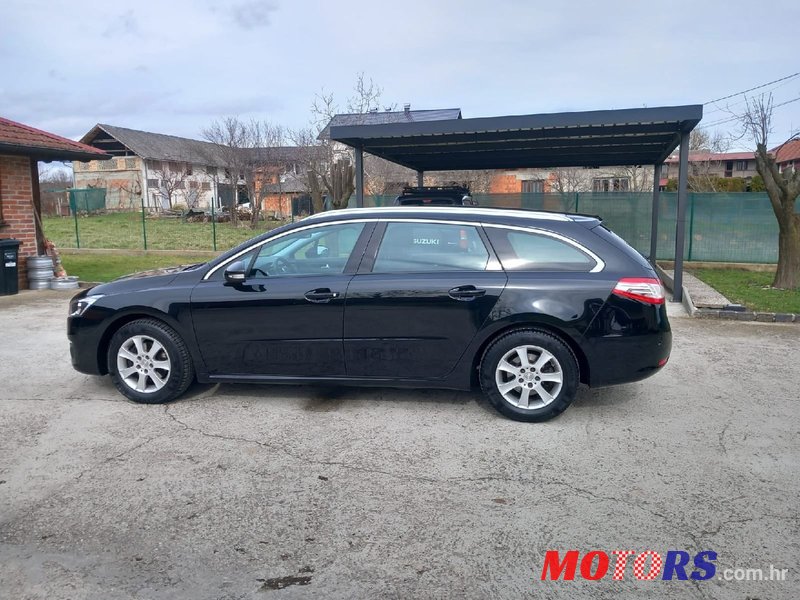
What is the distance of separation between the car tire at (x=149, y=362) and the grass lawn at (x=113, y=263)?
29.4ft

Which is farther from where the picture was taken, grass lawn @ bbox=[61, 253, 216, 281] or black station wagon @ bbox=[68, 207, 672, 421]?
grass lawn @ bbox=[61, 253, 216, 281]

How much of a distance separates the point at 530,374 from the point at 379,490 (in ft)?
5.28

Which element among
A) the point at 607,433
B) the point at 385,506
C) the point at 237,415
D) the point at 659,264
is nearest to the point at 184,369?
the point at 237,415

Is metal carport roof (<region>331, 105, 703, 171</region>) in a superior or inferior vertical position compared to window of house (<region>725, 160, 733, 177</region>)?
inferior

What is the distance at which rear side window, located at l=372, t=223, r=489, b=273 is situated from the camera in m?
5.05

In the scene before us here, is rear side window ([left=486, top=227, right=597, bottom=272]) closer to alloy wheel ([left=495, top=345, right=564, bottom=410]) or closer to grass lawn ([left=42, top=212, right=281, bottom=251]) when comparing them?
alloy wheel ([left=495, top=345, right=564, bottom=410])

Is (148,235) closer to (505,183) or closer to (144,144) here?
(505,183)

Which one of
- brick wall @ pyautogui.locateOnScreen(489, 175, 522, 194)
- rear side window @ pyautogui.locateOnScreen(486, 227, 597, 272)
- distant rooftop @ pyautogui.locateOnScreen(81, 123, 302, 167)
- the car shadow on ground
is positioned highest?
distant rooftop @ pyautogui.locateOnScreen(81, 123, 302, 167)

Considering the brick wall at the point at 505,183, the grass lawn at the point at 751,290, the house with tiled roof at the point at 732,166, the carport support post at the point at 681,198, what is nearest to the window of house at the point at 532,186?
the brick wall at the point at 505,183

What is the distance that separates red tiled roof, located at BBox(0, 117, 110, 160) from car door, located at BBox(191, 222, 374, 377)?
8.12 meters

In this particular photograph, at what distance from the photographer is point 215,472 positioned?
4.11 m

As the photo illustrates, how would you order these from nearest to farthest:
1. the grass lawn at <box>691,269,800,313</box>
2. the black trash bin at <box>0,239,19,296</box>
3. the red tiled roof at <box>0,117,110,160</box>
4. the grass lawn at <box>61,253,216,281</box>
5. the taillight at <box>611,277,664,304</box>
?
the taillight at <box>611,277,664,304</box>, the grass lawn at <box>691,269,800,313</box>, the red tiled roof at <box>0,117,110,160</box>, the black trash bin at <box>0,239,19,296</box>, the grass lawn at <box>61,253,216,281</box>

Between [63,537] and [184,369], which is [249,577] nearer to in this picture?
[63,537]

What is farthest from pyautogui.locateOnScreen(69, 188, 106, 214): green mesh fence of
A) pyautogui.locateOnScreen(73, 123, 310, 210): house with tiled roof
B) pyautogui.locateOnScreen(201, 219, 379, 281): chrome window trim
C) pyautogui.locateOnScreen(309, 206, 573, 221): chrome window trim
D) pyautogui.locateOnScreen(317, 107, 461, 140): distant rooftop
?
pyautogui.locateOnScreen(309, 206, 573, 221): chrome window trim
